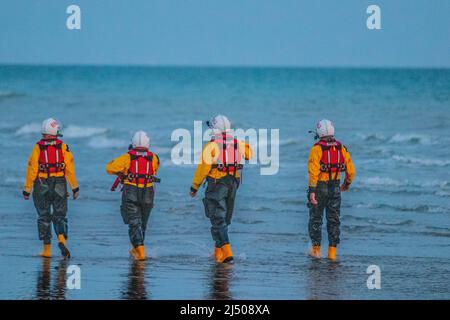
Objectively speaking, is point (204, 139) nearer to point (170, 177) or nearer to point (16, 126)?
point (16, 126)

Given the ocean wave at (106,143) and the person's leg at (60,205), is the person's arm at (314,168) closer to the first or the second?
the person's leg at (60,205)

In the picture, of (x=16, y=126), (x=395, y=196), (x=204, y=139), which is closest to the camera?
(x=395, y=196)

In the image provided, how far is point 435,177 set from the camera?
25.5m

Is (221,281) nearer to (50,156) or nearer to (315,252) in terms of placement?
(315,252)

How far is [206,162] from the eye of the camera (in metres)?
15.4

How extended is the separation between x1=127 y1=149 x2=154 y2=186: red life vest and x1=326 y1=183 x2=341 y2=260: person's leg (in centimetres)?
223

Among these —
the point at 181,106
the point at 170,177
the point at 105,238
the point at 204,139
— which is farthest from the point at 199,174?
the point at 181,106

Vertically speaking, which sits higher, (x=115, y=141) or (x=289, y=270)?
(x=115, y=141)

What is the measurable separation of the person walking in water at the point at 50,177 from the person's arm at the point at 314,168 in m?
2.84

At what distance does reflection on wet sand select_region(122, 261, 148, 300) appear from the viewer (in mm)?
12859

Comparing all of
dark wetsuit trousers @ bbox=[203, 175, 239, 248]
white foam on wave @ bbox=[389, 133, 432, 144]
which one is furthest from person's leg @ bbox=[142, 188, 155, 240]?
white foam on wave @ bbox=[389, 133, 432, 144]

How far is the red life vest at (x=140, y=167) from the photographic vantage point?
15.3 m
